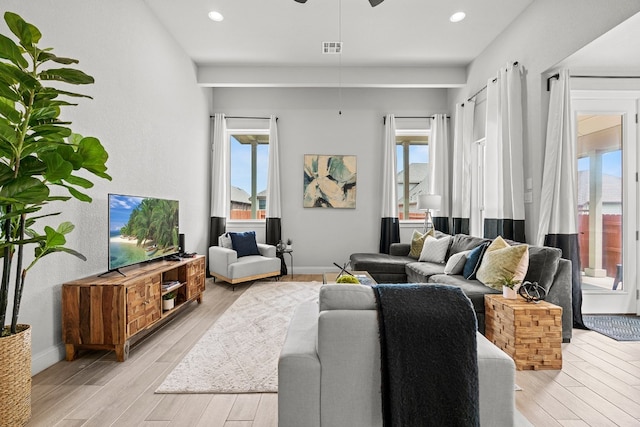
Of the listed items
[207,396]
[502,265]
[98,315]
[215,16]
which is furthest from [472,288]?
[215,16]

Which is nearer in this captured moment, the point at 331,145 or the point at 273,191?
the point at 273,191

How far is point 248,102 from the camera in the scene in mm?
6238

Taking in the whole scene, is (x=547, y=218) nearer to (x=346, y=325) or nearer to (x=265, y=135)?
(x=346, y=325)

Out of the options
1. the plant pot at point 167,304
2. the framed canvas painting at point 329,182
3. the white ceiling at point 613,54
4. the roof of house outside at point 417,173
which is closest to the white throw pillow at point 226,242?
the framed canvas painting at point 329,182

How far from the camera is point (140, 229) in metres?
3.37

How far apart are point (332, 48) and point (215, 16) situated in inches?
62.8

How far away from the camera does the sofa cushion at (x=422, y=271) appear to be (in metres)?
3.98

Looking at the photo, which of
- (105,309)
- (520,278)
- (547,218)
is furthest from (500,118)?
(105,309)

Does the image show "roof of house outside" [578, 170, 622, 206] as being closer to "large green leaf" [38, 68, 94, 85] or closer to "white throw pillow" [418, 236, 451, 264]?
"white throw pillow" [418, 236, 451, 264]

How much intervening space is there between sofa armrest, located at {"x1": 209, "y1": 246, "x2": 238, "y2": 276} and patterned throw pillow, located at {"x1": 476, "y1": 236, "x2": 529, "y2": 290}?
3.37 meters

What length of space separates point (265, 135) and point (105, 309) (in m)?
4.46

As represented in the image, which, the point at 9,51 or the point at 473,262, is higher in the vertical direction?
the point at 9,51

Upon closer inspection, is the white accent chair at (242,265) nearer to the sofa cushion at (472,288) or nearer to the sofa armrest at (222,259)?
the sofa armrest at (222,259)

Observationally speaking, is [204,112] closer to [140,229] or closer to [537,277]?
[140,229]
